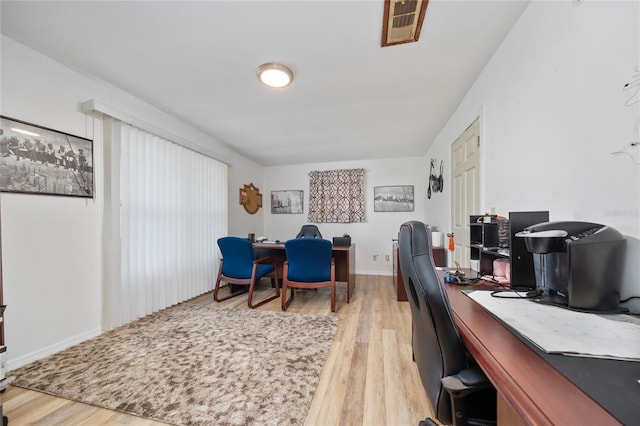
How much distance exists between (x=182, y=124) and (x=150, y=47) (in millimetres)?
1488

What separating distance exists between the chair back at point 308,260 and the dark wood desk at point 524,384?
202cm

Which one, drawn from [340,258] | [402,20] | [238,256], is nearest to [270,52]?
[402,20]

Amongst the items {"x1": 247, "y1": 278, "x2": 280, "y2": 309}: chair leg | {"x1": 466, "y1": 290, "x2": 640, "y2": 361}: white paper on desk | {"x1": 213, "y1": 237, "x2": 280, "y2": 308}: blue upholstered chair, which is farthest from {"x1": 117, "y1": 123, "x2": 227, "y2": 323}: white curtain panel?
{"x1": 466, "y1": 290, "x2": 640, "y2": 361}: white paper on desk

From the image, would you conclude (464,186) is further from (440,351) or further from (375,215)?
(375,215)

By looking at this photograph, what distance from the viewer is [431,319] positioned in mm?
772

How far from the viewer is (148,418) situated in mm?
1286

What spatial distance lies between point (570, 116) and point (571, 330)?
3.29 ft

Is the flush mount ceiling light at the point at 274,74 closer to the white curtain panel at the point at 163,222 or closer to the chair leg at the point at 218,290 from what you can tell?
the white curtain panel at the point at 163,222

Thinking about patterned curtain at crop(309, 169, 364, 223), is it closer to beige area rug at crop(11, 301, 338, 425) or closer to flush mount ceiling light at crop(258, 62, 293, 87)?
beige area rug at crop(11, 301, 338, 425)

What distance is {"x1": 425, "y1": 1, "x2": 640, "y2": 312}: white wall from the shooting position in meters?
0.84

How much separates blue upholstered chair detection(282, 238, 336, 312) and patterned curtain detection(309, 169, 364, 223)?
7.11ft

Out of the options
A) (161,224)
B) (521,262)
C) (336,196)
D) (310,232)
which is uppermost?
(336,196)

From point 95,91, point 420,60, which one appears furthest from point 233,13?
point 95,91

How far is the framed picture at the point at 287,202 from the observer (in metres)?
5.25
